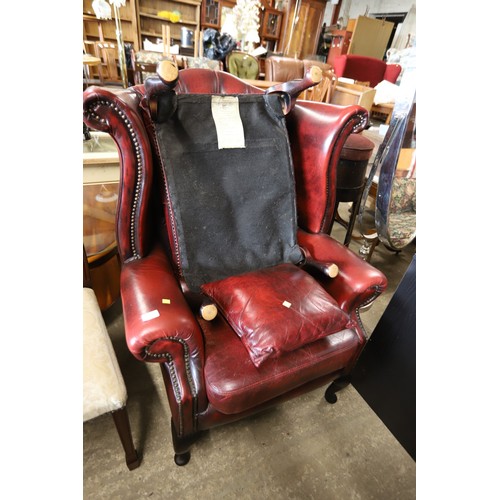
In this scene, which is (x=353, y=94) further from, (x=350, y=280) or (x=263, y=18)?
(x=263, y=18)

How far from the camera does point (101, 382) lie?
852mm

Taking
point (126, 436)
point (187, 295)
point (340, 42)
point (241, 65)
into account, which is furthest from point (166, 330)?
point (340, 42)

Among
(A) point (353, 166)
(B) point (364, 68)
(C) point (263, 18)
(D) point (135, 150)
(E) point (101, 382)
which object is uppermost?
(C) point (263, 18)

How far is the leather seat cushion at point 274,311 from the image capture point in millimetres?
848

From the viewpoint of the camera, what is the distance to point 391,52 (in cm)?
570

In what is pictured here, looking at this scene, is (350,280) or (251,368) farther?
(350,280)

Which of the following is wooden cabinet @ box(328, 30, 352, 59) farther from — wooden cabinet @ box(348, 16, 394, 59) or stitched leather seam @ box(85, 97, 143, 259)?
stitched leather seam @ box(85, 97, 143, 259)

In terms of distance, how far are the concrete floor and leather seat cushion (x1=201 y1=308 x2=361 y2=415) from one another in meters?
0.35

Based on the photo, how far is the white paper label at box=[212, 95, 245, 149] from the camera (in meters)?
1.05

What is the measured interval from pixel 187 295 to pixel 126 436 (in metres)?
0.49

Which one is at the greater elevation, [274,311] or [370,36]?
[370,36]

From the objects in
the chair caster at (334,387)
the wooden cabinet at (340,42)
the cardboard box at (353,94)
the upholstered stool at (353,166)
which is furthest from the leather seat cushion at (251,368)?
the wooden cabinet at (340,42)
